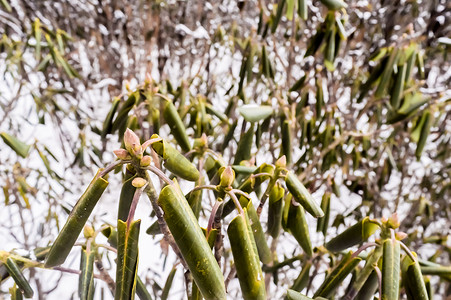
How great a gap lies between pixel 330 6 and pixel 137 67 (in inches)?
56.6

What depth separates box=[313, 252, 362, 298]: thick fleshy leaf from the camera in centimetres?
55

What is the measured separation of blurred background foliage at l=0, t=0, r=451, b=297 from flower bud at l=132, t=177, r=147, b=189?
0.56 metres

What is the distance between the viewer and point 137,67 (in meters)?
2.17

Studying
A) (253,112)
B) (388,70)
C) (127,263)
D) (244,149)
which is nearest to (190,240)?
(127,263)

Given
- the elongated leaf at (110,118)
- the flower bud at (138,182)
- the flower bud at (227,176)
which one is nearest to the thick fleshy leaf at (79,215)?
the flower bud at (138,182)

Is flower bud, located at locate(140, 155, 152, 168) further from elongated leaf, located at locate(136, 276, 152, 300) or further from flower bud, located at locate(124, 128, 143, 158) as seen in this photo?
elongated leaf, located at locate(136, 276, 152, 300)

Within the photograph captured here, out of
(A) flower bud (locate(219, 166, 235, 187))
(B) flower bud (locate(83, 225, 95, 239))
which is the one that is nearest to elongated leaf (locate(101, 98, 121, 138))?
(B) flower bud (locate(83, 225, 95, 239))

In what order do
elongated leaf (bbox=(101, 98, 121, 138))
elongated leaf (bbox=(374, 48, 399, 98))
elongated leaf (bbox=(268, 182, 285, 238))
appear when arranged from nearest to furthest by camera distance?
1. elongated leaf (bbox=(268, 182, 285, 238))
2. elongated leaf (bbox=(101, 98, 121, 138))
3. elongated leaf (bbox=(374, 48, 399, 98))

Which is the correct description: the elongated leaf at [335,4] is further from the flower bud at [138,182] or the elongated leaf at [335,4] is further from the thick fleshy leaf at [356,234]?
the flower bud at [138,182]

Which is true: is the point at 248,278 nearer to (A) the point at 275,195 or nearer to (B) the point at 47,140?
(A) the point at 275,195

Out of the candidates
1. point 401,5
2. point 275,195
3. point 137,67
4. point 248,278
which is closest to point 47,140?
point 137,67

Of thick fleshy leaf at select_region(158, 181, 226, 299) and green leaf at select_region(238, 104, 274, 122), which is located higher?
green leaf at select_region(238, 104, 274, 122)

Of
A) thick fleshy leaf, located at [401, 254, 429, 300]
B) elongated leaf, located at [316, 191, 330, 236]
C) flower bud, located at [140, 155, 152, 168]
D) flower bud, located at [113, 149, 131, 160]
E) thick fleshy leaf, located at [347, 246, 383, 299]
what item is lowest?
thick fleshy leaf, located at [401, 254, 429, 300]

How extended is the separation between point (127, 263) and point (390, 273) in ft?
0.91
